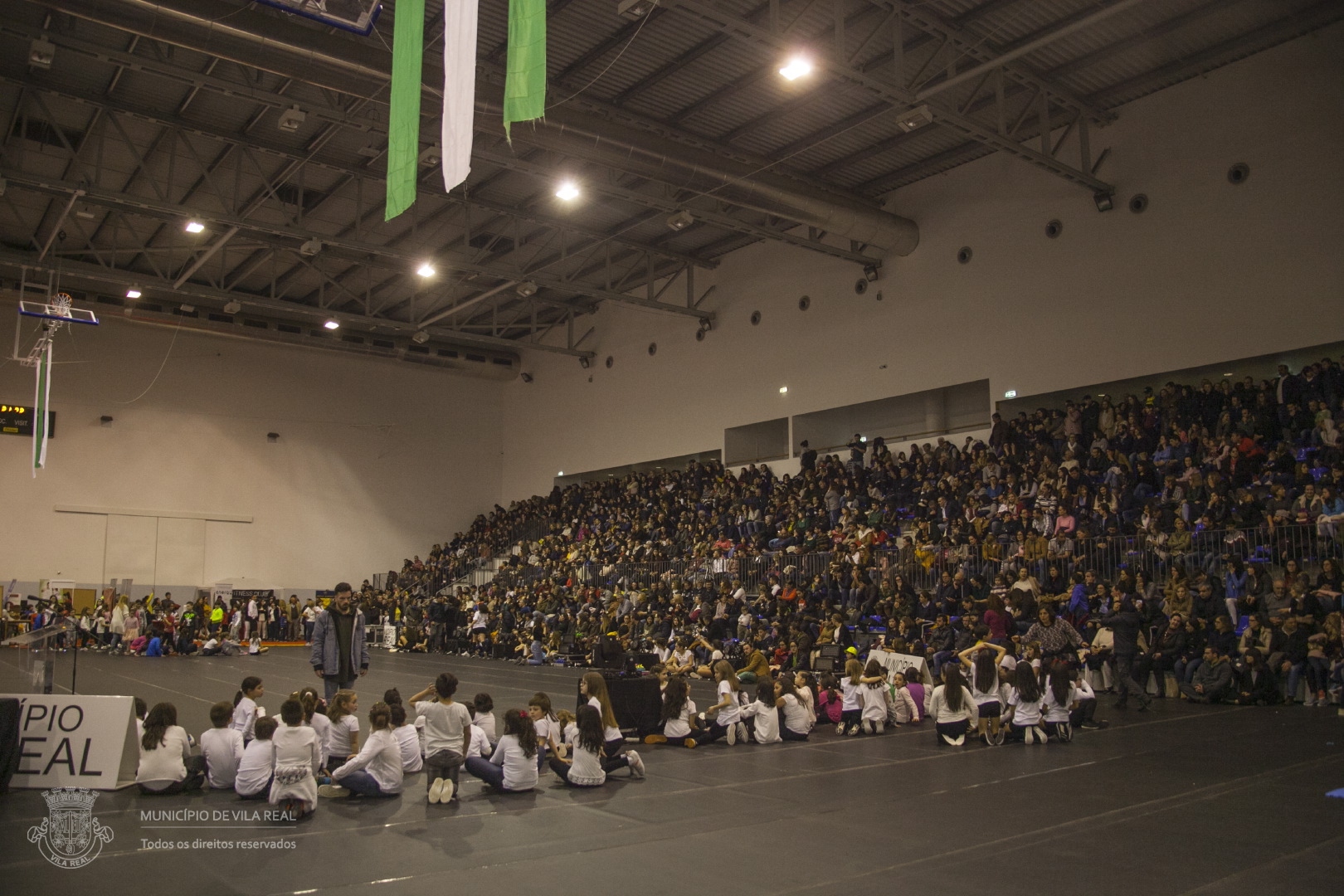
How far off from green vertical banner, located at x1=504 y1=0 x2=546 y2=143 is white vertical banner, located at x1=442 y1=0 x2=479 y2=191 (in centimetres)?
26

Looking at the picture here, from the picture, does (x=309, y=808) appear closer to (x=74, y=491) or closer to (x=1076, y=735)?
(x=1076, y=735)

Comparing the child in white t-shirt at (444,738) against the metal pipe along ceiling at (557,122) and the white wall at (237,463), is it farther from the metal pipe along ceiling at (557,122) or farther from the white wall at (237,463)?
the white wall at (237,463)

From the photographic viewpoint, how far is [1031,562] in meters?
16.4

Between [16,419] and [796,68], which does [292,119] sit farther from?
[16,419]

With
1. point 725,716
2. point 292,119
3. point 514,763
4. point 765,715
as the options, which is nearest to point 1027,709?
point 765,715

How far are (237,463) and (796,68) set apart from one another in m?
25.0

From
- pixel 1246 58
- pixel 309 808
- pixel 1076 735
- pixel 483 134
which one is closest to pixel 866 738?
pixel 1076 735

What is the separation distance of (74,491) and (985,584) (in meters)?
26.4

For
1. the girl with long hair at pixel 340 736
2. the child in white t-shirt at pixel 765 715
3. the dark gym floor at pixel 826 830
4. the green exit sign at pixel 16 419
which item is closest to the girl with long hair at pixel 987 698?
the dark gym floor at pixel 826 830

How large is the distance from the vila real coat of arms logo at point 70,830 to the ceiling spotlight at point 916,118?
13.5 meters

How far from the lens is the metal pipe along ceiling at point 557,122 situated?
42.2ft

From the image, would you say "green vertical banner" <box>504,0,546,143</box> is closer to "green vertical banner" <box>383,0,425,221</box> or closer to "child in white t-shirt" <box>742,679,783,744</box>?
"green vertical banner" <box>383,0,425,221</box>

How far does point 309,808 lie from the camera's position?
676 cm

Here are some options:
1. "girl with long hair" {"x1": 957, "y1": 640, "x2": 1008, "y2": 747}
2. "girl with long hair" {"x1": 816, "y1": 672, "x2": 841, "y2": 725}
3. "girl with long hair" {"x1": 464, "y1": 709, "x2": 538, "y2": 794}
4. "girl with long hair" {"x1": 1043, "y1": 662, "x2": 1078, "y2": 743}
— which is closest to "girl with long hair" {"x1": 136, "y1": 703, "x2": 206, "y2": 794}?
"girl with long hair" {"x1": 464, "y1": 709, "x2": 538, "y2": 794}
